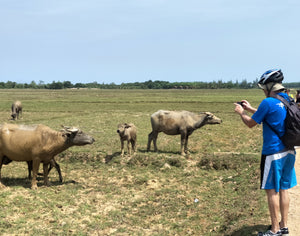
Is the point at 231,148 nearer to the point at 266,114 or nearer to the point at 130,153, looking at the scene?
the point at 130,153

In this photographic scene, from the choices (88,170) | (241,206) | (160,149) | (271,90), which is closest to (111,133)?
(160,149)

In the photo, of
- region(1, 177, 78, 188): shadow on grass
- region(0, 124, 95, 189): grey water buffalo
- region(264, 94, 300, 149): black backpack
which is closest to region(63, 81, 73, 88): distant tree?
region(1, 177, 78, 188): shadow on grass

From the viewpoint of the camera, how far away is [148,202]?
8.38m

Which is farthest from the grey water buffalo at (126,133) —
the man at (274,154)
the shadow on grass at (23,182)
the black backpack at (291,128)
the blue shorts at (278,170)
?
the black backpack at (291,128)

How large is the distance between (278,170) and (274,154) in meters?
0.26

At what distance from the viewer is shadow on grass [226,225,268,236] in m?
5.58

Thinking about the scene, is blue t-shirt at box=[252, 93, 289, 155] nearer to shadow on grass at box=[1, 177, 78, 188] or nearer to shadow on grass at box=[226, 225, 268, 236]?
shadow on grass at box=[226, 225, 268, 236]

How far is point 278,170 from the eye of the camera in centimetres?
468

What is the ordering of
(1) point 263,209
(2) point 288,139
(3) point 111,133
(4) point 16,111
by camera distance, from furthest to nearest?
(4) point 16,111, (3) point 111,133, (1) point 263,209, (2) point 288,139

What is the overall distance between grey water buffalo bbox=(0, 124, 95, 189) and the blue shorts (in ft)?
18.2

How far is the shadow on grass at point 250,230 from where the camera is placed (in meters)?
5.58

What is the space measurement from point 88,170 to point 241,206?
5703mm

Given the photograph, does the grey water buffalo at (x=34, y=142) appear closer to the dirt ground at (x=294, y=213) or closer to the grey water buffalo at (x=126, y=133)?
the grey water buffalo at (x=126, y=133)

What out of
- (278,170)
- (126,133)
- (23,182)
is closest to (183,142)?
(126,133)
